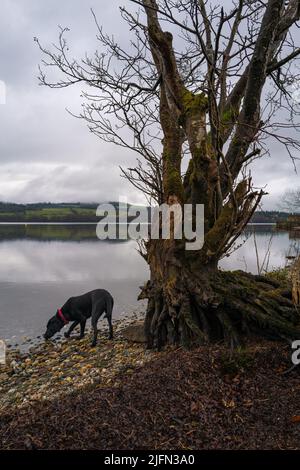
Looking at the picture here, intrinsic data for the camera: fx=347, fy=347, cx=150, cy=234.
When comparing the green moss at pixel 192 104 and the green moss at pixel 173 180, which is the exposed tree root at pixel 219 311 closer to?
the green moss at pixel 173 180

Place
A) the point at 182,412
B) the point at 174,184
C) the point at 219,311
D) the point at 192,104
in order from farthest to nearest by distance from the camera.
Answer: the point at 174,184 < the point at 192,104 < the point at 219,311 < the point at 182,412

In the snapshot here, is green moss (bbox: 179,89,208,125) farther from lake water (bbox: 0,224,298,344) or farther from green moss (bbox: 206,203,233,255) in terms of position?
lake water (bbox: 0,224,298,344)

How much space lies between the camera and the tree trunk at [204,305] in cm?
601

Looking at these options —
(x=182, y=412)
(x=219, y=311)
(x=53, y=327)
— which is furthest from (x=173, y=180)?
(x=53, y=327)

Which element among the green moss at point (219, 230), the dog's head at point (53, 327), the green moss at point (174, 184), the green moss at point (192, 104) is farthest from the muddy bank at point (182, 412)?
the dog's head at point (53, 327)

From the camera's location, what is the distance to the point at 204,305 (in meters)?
6.41

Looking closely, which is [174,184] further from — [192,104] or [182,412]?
[182,412]

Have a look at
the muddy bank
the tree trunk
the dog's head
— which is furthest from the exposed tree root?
the dog's head

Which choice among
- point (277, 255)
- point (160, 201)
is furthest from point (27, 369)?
point (277, 255)

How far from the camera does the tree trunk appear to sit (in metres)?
6.01

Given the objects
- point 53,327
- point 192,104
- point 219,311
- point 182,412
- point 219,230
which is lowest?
point 53,327

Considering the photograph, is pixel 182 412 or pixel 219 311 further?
pixel 219 311

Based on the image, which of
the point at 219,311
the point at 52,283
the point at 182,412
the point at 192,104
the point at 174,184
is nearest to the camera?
the point at 182,412
